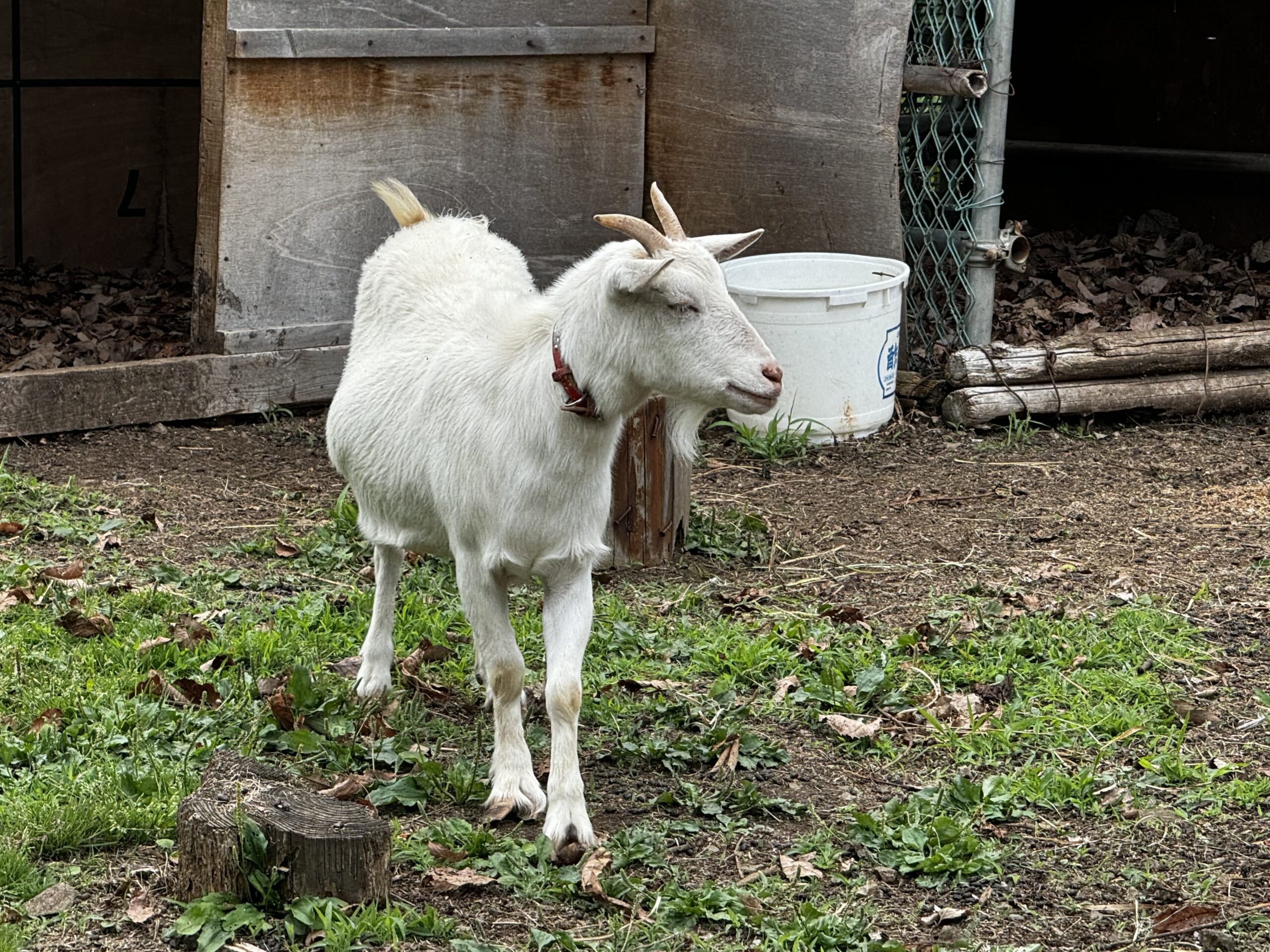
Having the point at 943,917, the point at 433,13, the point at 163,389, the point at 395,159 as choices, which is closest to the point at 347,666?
the point at 943,917

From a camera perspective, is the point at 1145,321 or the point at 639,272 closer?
the point at 639,272

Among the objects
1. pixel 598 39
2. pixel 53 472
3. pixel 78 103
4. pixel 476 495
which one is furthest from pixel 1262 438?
pixel 78 103

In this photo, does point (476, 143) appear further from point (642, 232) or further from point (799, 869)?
point (799, 869)

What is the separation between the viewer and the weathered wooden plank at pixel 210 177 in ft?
21.1

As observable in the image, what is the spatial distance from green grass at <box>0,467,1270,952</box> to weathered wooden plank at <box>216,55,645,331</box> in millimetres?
1854

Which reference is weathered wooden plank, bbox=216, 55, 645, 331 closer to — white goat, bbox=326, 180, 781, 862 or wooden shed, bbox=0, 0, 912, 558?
wooden shed, bbox=0, 0, 912, 558

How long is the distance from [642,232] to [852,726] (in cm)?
164

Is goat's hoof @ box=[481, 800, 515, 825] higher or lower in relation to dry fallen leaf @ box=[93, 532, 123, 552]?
lower

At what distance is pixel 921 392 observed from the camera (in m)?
Result: 7.38

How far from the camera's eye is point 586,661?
4500mm

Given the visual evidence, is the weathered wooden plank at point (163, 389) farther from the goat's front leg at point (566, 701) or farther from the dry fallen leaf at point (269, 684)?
the goat's front leg at point (566, 701)

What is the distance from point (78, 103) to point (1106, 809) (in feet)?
24.7

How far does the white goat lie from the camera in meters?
3.28

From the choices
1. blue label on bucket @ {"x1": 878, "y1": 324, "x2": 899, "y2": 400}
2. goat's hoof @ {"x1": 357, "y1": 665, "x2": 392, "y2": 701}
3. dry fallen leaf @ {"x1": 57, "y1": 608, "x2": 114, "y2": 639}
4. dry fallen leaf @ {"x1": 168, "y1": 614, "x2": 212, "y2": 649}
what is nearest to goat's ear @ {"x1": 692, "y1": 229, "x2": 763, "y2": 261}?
goat's hoof @ {"x1": 357, "y1": 665, "x2": 392, "y2": 701}
